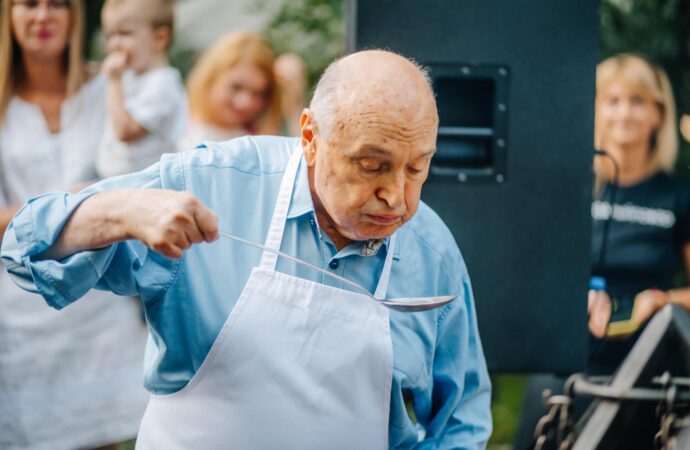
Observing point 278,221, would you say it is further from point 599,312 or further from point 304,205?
point 599,312

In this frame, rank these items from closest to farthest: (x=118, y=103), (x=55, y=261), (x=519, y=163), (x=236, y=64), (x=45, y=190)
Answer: (x=55, y=261), (x=519, y=163), (x=45, y=190), (x=118, y=103), (x=236, y=64)

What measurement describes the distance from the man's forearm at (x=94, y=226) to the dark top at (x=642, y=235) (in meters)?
2.42

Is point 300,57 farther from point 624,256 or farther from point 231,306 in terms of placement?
point 231,306

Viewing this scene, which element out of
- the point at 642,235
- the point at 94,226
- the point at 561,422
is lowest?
the point at 561,422

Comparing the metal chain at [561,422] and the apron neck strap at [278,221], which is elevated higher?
the apron neck strap at [278,221]

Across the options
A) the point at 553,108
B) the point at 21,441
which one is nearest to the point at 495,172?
the point at 553,108

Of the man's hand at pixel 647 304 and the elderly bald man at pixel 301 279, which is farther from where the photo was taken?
the man's hand at pixel 647 304

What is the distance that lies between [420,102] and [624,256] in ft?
7.53

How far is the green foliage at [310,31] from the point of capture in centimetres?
457

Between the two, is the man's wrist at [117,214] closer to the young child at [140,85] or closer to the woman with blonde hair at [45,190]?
the woman with blonde hair at [45,190]

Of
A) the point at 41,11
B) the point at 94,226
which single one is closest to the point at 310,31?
the point at 41,11

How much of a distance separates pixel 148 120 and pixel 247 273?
1869 millimetres

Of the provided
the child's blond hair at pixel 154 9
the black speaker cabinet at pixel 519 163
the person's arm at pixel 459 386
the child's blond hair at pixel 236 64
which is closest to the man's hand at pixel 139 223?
the person's arm at pixel 459 386

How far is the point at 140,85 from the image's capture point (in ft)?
11.4
